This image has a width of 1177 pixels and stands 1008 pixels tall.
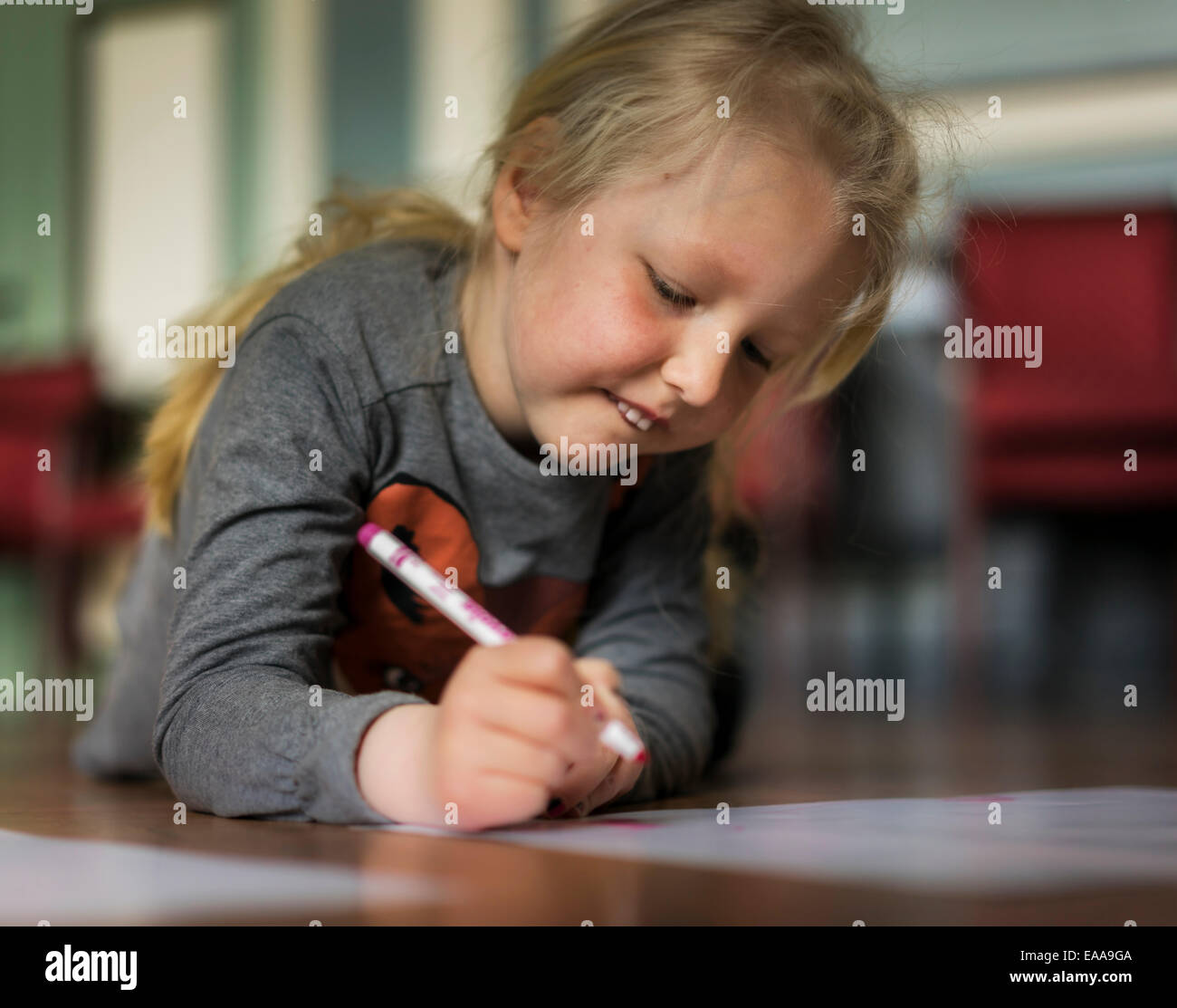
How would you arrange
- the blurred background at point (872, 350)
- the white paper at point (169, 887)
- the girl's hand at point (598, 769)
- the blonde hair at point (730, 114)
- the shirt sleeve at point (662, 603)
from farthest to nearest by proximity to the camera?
the blurred background at point (872, 350) < the shirt sleeve at point (662, 603) < the blonde hair at point (730, 114) < the girl's hand at point (598, 769) < the white paper at point (169, 887)

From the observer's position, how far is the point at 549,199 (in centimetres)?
64

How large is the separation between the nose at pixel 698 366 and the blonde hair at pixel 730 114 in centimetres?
9

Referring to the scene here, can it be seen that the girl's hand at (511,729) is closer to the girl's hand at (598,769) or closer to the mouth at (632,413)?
the girl's hand at (598,769)

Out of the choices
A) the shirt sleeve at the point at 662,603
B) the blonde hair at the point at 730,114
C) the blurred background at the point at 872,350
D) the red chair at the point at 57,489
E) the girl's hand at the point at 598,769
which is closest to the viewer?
the girl's hand at the point at 598,769

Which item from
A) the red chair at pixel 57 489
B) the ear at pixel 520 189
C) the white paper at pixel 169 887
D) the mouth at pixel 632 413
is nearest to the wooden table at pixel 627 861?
the white paper at pixel 169 887

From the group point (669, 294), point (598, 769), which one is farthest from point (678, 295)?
point (598, 769)

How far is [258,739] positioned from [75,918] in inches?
6.5

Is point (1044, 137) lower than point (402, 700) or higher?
higher

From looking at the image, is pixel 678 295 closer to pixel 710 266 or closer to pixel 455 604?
pixel 710 266

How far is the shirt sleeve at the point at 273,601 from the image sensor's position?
0.50m

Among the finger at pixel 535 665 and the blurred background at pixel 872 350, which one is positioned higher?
the blurred background at pixel 872 350
